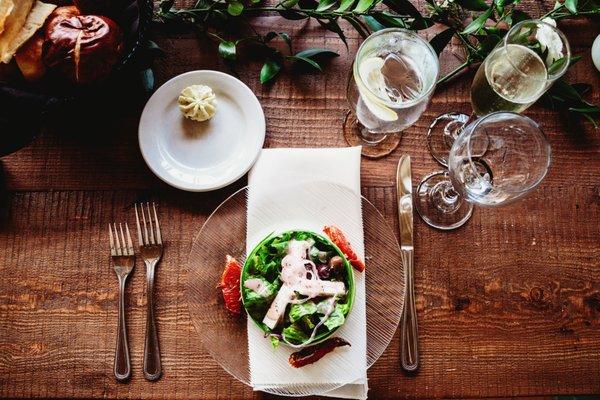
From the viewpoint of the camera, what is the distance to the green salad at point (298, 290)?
114cm

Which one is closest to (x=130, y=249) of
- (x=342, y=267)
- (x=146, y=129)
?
(x=146, y=129)

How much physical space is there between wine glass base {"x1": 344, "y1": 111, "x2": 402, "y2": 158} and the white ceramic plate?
0.21m

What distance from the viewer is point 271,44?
1341 millimetres

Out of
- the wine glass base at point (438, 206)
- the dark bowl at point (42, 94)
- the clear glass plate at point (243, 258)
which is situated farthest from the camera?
the wine glass base at point (438, 206)

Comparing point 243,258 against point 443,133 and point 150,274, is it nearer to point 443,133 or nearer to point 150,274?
point 150,274

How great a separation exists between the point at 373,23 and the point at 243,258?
0.61 meters

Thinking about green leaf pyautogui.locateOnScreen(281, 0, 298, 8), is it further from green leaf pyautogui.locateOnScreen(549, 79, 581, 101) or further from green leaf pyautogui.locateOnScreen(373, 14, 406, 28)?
green leaf pyautogui.locateOnScreen(549, 79, 581, 101)

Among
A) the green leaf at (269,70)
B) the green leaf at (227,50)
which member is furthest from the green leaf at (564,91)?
the green leaf at (227,50)

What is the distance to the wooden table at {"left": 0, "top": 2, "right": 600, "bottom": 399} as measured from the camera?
47.6 inches

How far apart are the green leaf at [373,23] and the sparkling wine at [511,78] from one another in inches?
9.9

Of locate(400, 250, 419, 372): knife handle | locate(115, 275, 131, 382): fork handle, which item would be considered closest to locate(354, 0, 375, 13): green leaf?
locate(400, 250, 419, 372): knife handle

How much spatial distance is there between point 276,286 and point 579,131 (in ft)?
2.66

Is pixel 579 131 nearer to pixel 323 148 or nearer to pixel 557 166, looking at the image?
pixel 557 166

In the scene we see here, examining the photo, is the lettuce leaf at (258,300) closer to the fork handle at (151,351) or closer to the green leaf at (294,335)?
the green leaf at (294,335)
